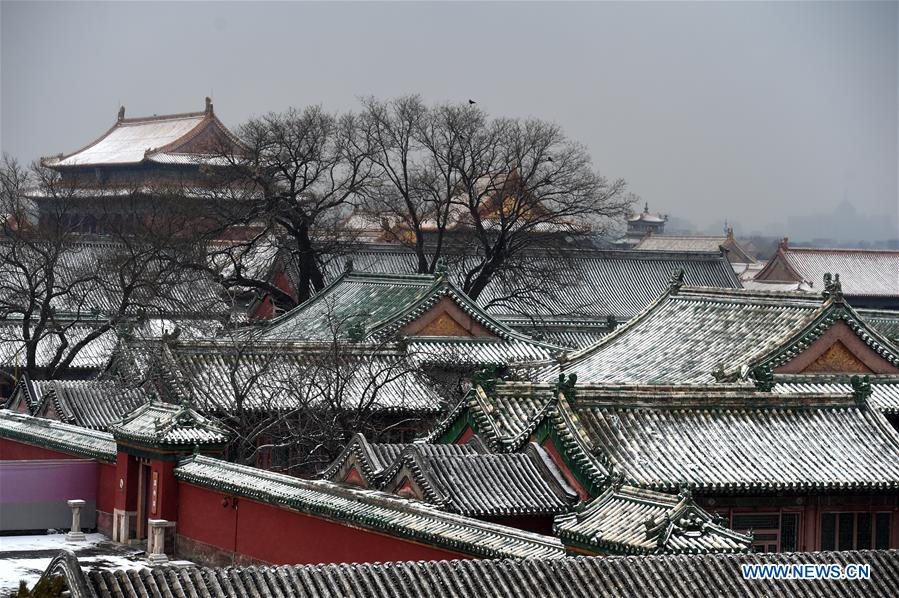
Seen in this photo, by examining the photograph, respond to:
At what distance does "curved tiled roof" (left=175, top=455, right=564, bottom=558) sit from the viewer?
18000 mm

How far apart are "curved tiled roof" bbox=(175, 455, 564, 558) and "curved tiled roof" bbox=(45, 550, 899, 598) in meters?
2.43

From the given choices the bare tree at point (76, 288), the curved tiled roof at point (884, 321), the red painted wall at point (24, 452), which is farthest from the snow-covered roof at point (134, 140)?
the red painted wall at point (24, 452)

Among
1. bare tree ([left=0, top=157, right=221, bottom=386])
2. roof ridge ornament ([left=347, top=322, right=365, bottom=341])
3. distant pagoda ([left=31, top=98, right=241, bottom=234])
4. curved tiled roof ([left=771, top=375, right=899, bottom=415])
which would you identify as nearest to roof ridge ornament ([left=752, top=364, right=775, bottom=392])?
curved tiled roof ([left=771, top=375, right=899, bottom=415])

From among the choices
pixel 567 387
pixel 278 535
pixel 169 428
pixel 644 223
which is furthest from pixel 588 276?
pixel 644 223

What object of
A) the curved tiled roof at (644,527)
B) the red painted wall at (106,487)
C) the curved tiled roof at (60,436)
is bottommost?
the red painted wall at (106,487)

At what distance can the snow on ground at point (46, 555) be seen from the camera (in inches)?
912

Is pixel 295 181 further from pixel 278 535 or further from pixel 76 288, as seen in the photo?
pixel 278 535

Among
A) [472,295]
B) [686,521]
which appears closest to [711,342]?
[686,521]

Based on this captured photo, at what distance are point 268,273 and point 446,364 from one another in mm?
22567

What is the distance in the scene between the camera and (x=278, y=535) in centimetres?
2228

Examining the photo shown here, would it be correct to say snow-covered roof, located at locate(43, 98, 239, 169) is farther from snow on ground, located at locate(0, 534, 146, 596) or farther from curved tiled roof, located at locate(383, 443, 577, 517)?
curved tiled roof, located at locate(383, 443, 577, 517)

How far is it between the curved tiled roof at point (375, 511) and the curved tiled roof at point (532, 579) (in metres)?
2.43

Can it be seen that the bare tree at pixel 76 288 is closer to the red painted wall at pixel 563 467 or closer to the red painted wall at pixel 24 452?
the red painted wall at pixel 24 452

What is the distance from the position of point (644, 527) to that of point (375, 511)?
156 inches
